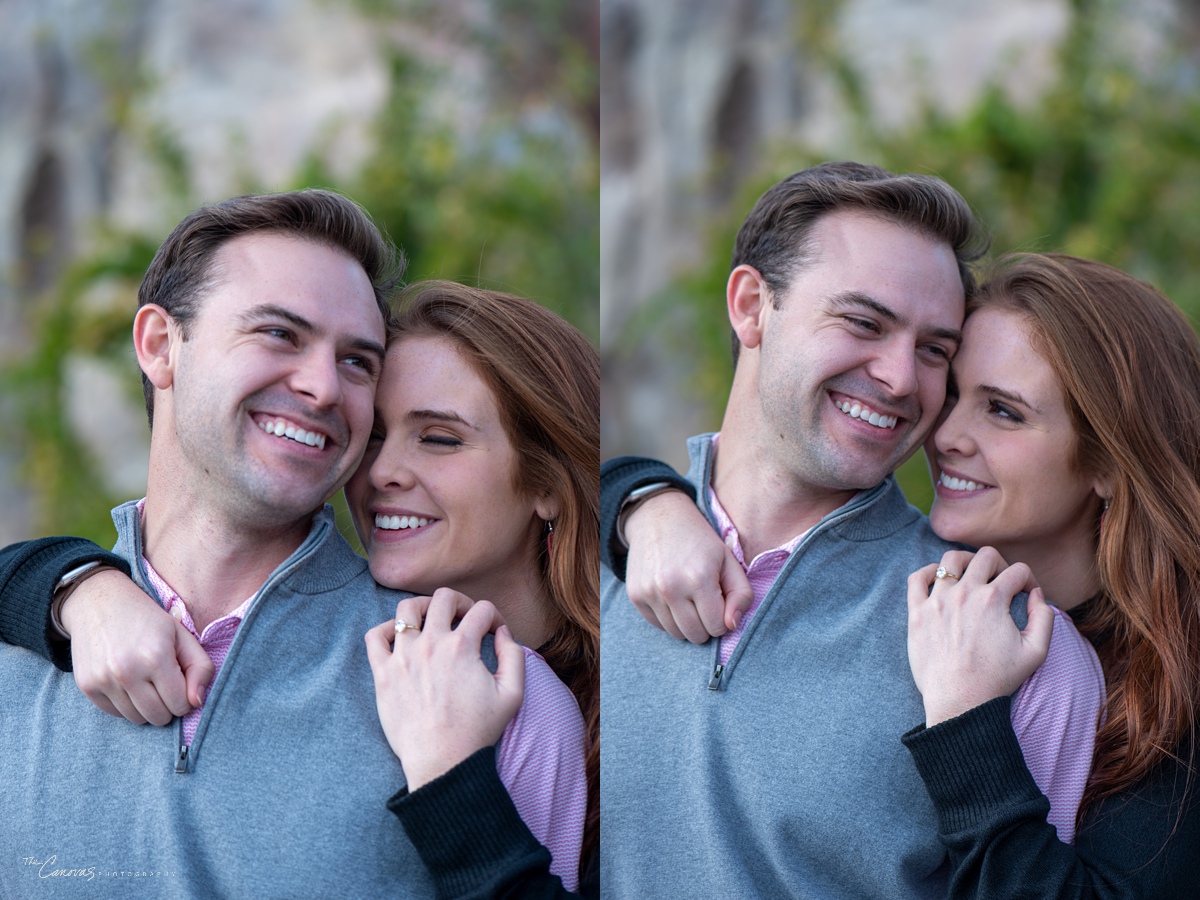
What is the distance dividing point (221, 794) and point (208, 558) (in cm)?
35

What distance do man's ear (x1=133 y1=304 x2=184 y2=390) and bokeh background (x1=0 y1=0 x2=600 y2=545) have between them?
2.75 m

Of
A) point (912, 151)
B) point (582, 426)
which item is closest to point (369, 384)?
point (582, 426)

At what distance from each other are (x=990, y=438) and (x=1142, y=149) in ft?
10.9

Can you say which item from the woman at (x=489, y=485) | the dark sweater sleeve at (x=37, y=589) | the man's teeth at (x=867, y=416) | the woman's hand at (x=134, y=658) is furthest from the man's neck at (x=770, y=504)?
the dark sweater sleeve at (x=37, y=589)

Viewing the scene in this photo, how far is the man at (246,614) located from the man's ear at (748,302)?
58cm

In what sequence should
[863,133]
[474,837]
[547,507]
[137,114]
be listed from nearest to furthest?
1. [474,837]
2. [547,507]
3. [863,133]
4. [137,114]

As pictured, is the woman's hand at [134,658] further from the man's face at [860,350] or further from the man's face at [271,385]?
the man's face at [860,350]

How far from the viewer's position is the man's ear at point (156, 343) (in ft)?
5.83

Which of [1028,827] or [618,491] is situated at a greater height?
[618,491]

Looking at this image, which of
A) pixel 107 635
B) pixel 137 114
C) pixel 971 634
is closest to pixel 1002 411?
pixel 971 634

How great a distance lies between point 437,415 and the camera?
1.82 metres

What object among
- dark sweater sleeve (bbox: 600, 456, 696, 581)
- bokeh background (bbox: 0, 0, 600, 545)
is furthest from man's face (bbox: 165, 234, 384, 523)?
bokeh background (bbox: 0, 0, 600, 545)

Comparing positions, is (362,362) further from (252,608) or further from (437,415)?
(252,608)

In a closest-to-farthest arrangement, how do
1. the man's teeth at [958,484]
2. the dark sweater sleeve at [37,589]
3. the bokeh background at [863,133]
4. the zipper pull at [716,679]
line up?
the dark sweater sleeve at [37,589], the zipper pull at [716,679], the man's teeth at [958,484], the bokeh background at [863,133]
